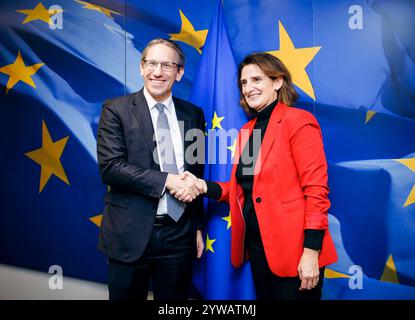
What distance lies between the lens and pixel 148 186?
154 cm

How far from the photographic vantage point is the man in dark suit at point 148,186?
1571mm

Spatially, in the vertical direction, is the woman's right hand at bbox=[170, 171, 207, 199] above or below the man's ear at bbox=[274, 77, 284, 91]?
below

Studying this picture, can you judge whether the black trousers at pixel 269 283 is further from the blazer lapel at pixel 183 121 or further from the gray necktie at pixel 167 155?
the blazer lapel at pixel 183 121

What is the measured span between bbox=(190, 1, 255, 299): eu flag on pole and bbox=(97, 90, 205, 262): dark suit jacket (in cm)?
44

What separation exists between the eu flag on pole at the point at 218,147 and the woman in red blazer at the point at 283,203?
0.60 ft

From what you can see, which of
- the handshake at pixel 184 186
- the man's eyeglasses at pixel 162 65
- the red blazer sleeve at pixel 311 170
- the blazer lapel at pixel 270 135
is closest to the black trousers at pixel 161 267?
the handshake at pixel 184 186

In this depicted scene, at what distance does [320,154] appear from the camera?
150 cm

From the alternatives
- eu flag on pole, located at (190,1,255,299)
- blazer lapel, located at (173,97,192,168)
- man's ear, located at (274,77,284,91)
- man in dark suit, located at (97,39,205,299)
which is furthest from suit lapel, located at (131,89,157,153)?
man's ear, located at (274,77,284,91)

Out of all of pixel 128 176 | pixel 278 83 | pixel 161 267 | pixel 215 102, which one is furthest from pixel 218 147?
pixel 161 267

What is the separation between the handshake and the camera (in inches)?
62.3

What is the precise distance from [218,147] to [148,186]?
1.84ft

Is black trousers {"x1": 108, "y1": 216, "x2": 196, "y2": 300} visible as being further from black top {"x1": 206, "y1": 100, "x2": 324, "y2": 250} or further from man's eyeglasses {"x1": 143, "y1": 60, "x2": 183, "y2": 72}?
man's eyeglasses {"x1": 143, "y1": 60, "x2": 183, "y2": 72}

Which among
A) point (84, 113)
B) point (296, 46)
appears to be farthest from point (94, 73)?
point (296, 46)

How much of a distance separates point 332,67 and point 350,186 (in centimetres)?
86
